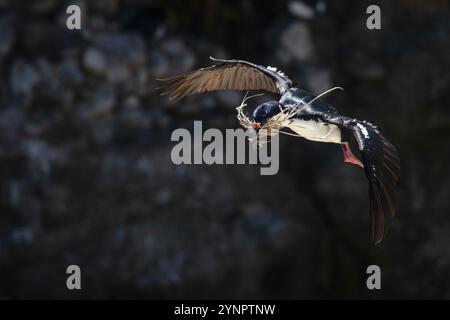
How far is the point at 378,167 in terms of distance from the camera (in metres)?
1.67

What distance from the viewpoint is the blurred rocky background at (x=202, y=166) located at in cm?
414

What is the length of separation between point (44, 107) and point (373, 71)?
1570mm

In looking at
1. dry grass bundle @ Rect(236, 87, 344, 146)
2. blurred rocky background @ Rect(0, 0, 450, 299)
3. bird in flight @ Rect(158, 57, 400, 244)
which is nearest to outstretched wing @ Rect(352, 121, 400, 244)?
bird in flight @ Rect(158, 57, 400, 244)

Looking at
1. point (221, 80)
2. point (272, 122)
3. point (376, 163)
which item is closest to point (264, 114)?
point (272, 122)

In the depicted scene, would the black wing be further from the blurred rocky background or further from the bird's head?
the blurred rocky background

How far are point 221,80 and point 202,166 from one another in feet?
7.02

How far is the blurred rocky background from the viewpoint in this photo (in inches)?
163

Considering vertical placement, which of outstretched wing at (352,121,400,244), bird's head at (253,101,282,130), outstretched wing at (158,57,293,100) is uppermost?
outstretched wing at (158,57,293,100)

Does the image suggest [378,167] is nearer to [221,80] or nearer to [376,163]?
[376,163]

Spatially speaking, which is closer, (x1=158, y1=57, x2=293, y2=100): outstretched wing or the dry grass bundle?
the dry grass bundle

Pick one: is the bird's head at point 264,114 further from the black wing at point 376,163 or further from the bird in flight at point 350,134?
the black wing at point 376,163

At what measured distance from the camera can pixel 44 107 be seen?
13.7 feet

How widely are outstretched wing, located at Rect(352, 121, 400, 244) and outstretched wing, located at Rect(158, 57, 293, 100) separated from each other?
1.12 ft

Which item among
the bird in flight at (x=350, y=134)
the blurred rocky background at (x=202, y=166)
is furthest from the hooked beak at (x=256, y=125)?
the blurred rocky background at (x=202, y=166)
